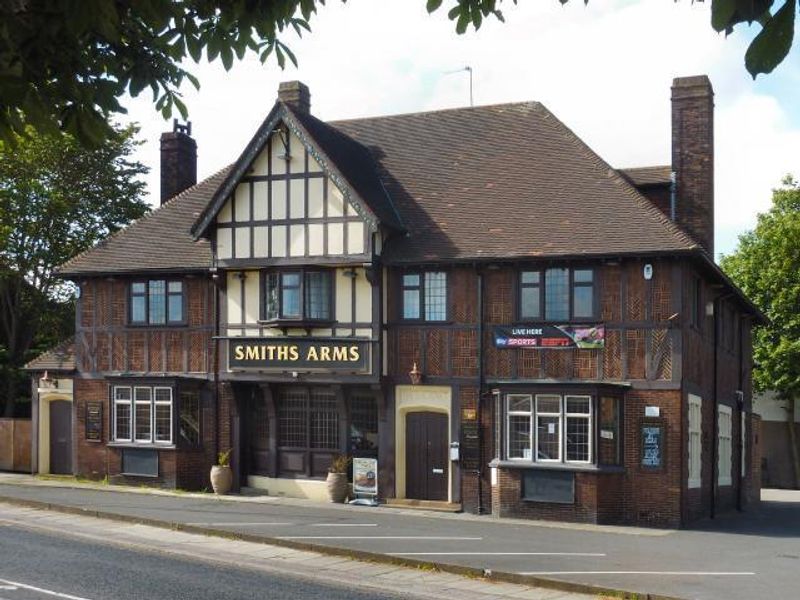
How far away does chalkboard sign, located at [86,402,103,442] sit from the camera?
97.5 feet

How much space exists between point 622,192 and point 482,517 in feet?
27.2

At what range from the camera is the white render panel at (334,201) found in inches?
1035

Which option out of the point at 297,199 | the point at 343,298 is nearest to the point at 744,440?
the point at 343,298

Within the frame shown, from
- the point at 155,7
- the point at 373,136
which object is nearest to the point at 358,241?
the point at 373,136

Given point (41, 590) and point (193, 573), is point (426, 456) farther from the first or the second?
point (41, 590)

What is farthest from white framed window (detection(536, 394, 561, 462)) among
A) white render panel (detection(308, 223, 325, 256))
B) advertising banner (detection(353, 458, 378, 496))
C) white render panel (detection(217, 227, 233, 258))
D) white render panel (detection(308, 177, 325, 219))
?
white render panel (detection(217, 227, 233, 258))

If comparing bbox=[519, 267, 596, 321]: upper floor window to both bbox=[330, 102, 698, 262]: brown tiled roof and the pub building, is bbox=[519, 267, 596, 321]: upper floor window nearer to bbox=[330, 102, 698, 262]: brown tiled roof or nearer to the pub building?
the pub building

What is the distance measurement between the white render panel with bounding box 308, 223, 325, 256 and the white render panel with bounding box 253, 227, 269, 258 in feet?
3.98

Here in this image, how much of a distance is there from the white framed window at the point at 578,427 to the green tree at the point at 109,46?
17.5 metres

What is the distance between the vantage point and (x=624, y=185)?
1025 inches

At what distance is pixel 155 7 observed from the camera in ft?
20.9

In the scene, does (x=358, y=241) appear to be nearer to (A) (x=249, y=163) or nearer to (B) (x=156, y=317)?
(A) (x=249, y=163)

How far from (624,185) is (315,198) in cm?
742

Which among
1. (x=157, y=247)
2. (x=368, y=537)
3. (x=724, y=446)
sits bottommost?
(x=368, y=537)
